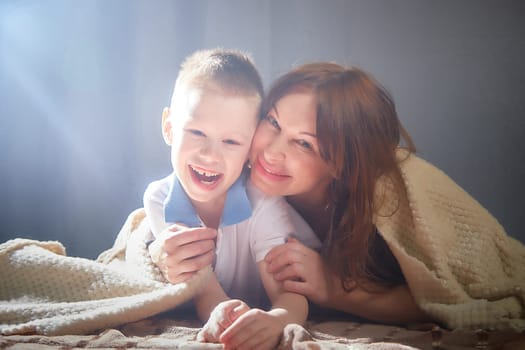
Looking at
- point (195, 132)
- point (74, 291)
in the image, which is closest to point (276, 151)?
point (195, 132)

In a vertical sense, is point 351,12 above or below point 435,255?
above

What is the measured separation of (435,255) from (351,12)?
2.05 ft

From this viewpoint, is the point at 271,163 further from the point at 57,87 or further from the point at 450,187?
the point at 57,87

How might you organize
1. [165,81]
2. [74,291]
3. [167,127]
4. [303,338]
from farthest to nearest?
[165,81] < [167,127] < [74,291] < [303,338]

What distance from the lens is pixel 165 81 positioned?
1.32m

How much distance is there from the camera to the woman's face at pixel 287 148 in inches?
36.4

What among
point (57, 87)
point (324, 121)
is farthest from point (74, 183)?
point (324, 121)

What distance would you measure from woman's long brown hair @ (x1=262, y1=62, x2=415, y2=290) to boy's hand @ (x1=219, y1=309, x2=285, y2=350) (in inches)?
10.4

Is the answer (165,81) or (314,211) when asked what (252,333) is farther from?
(165,81)

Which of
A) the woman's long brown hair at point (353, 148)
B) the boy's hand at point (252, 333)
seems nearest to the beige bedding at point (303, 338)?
the boy's hand at point (252, 333)

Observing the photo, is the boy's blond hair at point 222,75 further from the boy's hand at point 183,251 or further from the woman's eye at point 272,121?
the boy's hand at point 183,251

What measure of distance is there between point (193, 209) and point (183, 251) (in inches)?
3.9

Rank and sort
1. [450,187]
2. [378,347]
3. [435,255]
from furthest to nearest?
1. [450,187]
2. [435,255]
3. [378,347]

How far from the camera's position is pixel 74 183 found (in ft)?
4.54
